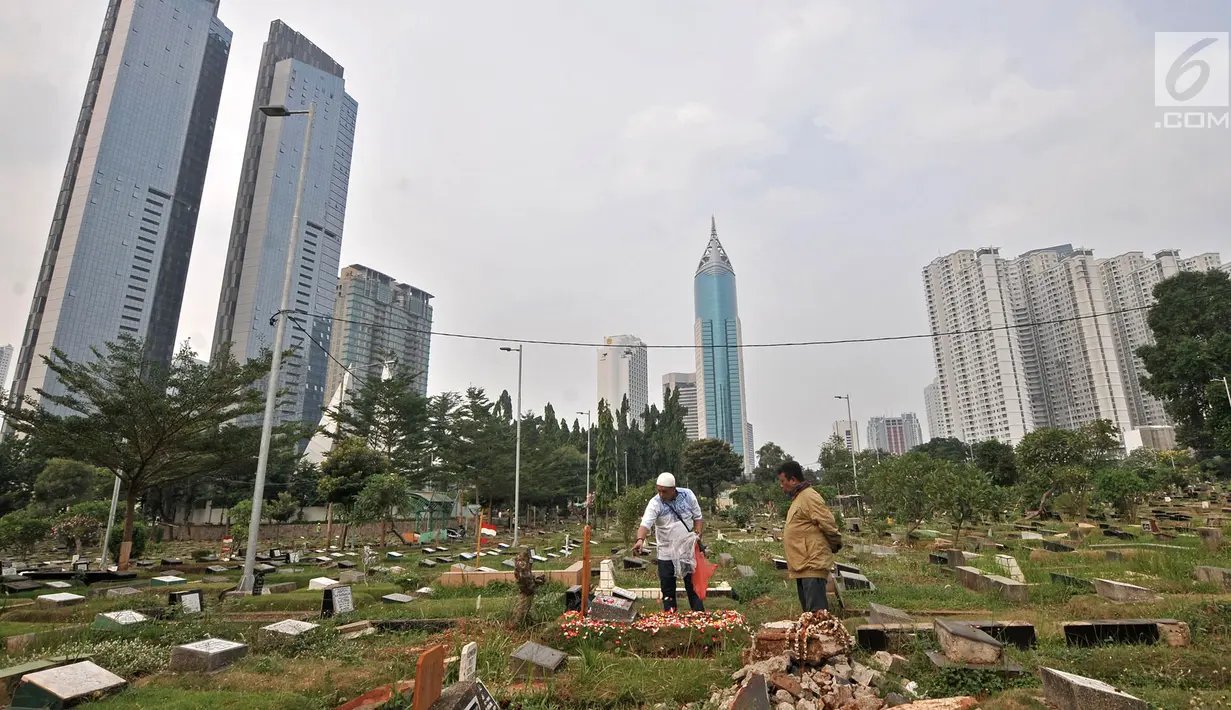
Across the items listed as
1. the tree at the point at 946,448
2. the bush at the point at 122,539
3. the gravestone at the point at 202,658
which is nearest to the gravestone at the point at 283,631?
the gravestone at the point at 202,658

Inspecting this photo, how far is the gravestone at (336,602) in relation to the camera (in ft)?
26.8

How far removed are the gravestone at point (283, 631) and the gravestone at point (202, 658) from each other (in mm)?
742

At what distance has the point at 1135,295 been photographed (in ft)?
252

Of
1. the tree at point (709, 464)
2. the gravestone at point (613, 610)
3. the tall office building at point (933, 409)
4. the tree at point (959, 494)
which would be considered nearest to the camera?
the gravestone at point (613, 610)

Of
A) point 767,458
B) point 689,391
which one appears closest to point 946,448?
point 767,458

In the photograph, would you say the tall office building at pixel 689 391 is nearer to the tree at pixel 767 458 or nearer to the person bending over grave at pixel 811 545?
the tree at pixel 767 458

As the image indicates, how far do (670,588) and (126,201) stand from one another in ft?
272

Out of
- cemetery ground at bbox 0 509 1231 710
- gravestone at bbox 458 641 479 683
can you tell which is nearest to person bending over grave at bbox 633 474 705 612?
cemetery ground at bbox 0 509 1231 710

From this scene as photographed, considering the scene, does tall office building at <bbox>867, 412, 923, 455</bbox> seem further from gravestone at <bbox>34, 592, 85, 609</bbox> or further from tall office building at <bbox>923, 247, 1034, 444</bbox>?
gravestone at <bbox>34, 592, 85, 609</bbox>

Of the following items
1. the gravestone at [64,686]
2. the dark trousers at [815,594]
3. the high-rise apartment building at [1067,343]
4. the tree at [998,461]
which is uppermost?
the high-rise apartment building at [1067,343]

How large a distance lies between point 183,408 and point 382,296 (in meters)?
77.7

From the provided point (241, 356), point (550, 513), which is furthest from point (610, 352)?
point (241, 356)

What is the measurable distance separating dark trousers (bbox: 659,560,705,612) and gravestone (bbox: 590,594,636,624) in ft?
1.35

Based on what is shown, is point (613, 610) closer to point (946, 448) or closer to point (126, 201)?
point (946, 448)
